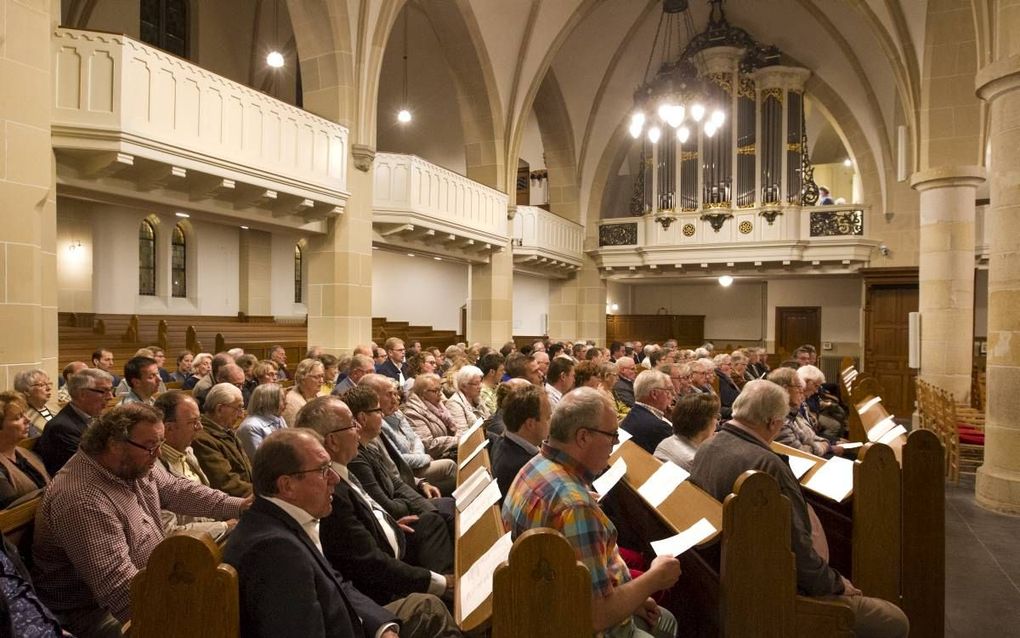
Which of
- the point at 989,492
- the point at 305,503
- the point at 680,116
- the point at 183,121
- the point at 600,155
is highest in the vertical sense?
the point at 600,155

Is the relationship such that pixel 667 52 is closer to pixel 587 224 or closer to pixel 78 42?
pixel 587 224

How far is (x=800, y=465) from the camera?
3824 mm

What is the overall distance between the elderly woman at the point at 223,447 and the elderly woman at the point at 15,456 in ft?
2.34

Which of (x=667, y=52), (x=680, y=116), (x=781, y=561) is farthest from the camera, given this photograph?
(x=667, y=52)

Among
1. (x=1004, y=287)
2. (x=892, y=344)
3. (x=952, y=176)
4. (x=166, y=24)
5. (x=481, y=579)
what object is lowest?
(x=481, y=579)

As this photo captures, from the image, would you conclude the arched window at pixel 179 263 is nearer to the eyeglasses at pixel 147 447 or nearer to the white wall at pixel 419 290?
the white wall at pixel 419 290

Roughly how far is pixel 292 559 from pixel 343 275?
27.5 ft

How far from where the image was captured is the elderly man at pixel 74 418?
11.6ft

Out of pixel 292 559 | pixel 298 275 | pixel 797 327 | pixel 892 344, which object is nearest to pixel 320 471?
pixel 292 559

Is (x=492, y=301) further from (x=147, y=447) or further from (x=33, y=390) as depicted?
(x=147, y=447)

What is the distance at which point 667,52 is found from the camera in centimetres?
1733

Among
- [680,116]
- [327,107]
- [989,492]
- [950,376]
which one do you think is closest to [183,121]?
[327,107]

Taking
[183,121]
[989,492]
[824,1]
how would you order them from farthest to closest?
1. [824,1]
2. [183,121]
3. [989,492]

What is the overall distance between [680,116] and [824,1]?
8246 mm
